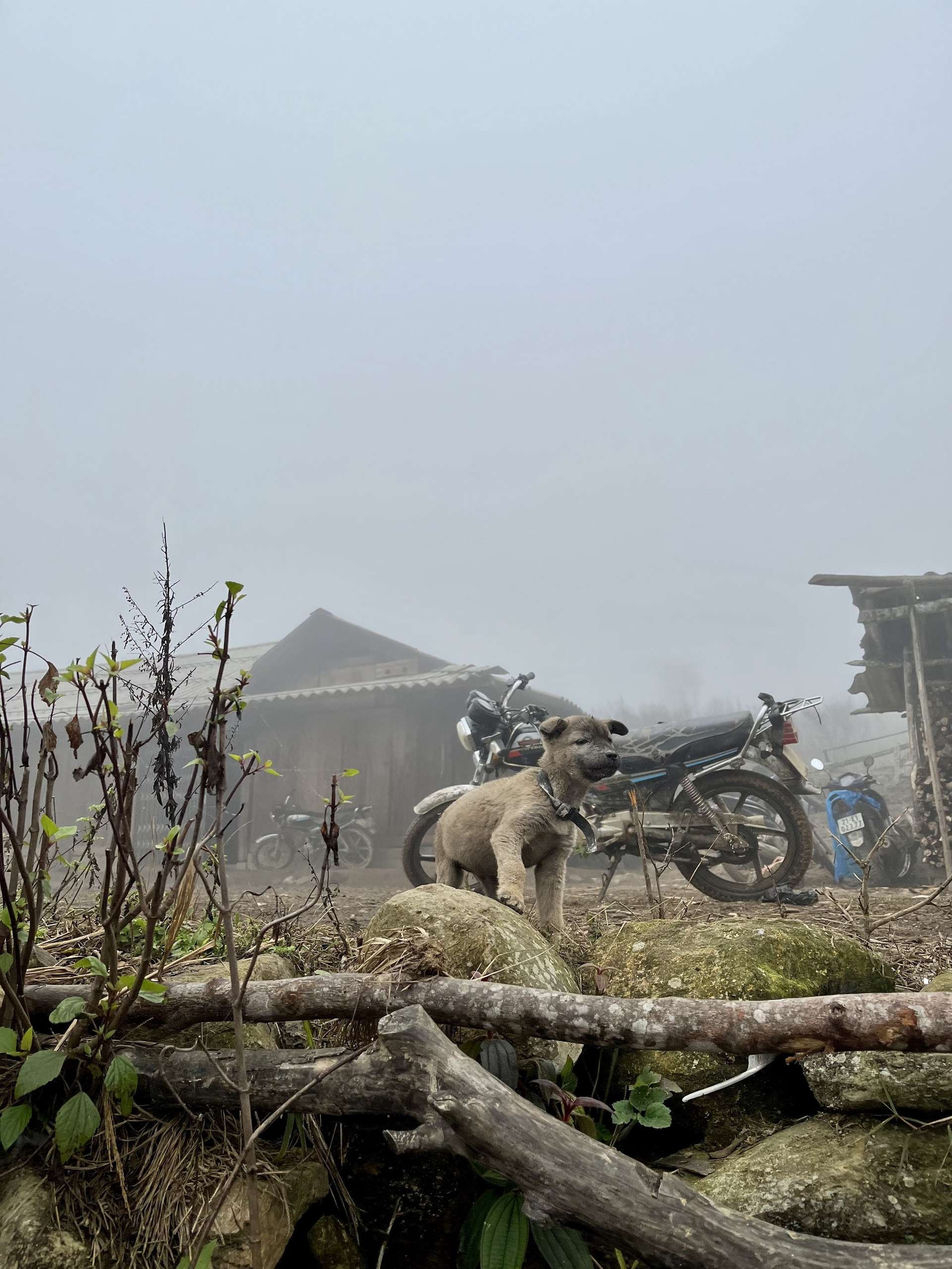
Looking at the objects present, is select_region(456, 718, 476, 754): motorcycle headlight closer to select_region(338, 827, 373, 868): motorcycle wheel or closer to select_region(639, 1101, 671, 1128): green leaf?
select_region(639, 1101, 671, 1128): green leaf

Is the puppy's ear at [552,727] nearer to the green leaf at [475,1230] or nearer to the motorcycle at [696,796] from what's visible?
the motorcycle at [696,796]

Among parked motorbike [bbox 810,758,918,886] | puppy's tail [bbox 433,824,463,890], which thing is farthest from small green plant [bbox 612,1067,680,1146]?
parked motorbike [bbox 810,758,918,886]

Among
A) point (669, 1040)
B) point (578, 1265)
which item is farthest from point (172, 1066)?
point (669, 1040)

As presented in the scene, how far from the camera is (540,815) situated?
13.8ft

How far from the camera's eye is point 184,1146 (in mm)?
2074

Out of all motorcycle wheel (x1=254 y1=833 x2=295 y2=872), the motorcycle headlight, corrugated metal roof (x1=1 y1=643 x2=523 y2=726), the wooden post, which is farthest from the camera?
corrugated metal roof (x1=1 y1=643 x2=523 y2=726)

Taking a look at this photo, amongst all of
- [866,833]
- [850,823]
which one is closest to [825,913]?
[850,823]

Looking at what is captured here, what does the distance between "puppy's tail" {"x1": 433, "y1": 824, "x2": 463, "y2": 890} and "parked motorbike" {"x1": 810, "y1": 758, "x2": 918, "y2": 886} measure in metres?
6.50

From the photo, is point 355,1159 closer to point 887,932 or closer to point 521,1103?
point 521,1103

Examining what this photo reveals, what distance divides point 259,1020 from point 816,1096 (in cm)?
165

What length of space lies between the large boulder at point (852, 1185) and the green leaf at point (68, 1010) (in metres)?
1.65

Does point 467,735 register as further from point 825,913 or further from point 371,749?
point 371,749

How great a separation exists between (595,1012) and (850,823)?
9.96m

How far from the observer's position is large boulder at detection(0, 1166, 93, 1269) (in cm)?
177
